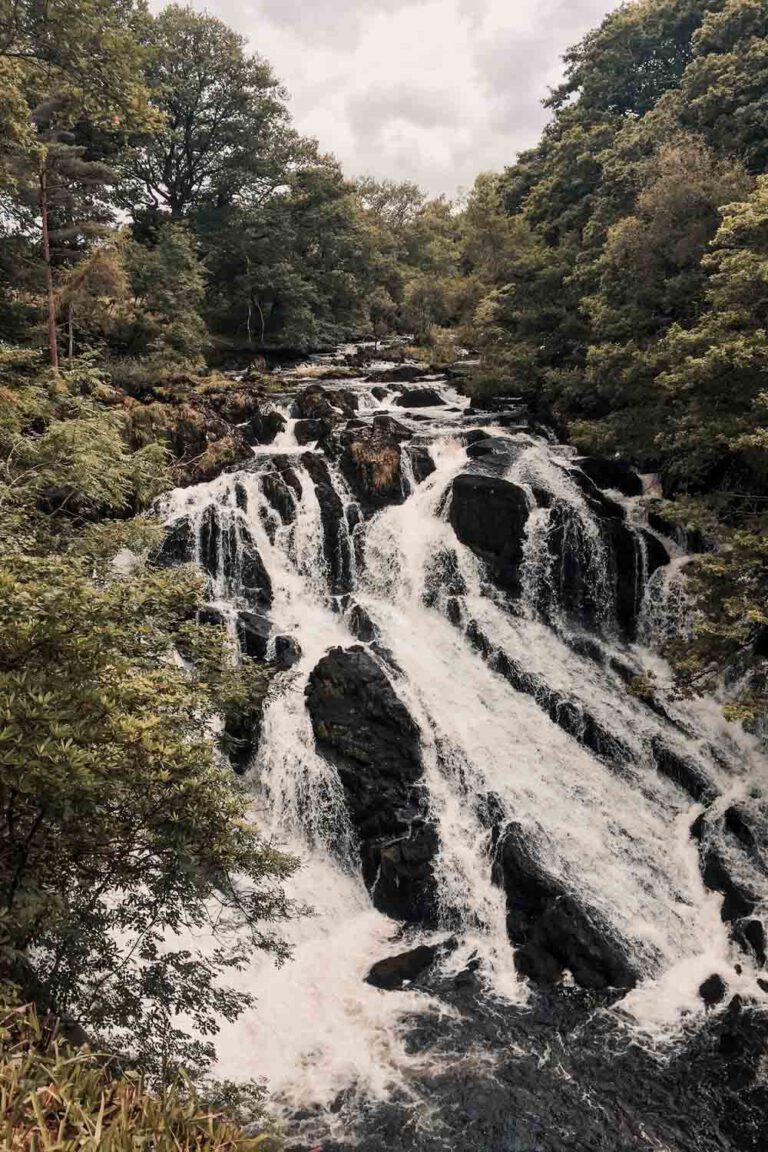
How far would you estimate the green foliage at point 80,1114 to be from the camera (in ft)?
9.57

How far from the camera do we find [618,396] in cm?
1759

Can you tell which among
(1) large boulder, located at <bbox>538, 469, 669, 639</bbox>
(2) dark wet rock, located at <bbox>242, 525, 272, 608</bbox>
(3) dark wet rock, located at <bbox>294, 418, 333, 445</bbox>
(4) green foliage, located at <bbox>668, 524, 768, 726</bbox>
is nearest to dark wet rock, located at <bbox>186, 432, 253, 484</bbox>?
(3) dark wet rock, located at <bbox>294, 418, 333, 445</bbox>

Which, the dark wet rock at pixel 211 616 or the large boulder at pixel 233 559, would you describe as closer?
the dark wet rock at pixel 211 616

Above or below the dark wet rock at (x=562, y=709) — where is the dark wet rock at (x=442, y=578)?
above

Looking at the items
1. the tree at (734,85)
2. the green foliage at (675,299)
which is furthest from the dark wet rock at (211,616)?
the tree at (734,85)

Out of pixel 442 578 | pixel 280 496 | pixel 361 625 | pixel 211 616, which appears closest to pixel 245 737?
pixel 211 616

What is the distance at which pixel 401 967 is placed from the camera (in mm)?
9203

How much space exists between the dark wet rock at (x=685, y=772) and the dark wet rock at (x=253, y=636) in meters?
8.05

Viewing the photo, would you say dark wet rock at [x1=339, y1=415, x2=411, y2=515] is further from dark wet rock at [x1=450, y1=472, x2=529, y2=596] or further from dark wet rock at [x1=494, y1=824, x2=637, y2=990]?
dark wet rock at [x1=494, y1=824, x2=637, y2=990]

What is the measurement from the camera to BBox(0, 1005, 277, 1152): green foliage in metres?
2.92

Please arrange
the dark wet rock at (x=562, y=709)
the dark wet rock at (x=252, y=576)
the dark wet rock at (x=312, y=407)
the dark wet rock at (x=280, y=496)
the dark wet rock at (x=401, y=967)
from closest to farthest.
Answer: the dark wet rock at (x=401, y=967) < the dark wet rock at (x=562, y=709) < the dark wet rock at (x=252, y=576) < the dark wet rock at (x=280, y=496) < the dark wet rock at (x=312, y=407)

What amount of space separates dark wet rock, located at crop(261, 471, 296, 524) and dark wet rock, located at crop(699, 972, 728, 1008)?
472 inches

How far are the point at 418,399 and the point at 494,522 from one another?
9.38 metres

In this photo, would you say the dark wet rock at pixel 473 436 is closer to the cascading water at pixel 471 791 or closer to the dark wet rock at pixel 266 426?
the cascading water at pixel 471 791
